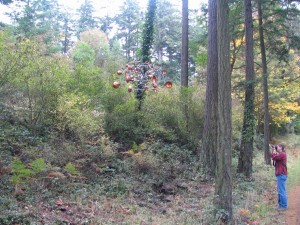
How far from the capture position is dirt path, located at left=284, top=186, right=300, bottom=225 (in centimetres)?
785

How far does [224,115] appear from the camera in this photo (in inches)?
281

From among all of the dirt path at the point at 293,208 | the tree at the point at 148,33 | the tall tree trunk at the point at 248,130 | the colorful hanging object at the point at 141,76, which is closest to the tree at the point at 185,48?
the tree at the point at 148,33

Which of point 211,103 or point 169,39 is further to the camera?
point 169,39

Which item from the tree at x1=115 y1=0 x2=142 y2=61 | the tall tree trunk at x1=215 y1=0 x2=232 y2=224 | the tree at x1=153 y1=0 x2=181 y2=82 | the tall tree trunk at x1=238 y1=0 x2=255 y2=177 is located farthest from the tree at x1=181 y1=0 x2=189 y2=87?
the tree at x1=115 y1=0 x2=142 y2=61

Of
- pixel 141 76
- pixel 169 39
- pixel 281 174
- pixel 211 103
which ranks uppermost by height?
pixel 169 39

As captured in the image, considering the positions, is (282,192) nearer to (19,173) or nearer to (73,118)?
(73,118)

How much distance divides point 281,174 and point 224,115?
313cm

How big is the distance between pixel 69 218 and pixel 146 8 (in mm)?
11720

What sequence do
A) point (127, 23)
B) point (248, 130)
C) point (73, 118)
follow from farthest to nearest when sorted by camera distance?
point (127, 23)
point (248, 130)
point (73, 118)

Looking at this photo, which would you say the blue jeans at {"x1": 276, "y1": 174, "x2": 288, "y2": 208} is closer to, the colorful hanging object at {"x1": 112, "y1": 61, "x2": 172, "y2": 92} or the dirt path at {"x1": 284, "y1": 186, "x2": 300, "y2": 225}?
the dirt path at {"x1": 284, "y1": 186, "x2": 300, "y2": 225}

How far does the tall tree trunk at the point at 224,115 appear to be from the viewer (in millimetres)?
7145

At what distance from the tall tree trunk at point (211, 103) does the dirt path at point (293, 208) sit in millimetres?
2642

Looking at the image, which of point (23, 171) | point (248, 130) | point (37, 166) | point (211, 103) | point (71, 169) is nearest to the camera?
point (23, 171)

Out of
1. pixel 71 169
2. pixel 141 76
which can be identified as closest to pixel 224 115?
pixel 71 169
